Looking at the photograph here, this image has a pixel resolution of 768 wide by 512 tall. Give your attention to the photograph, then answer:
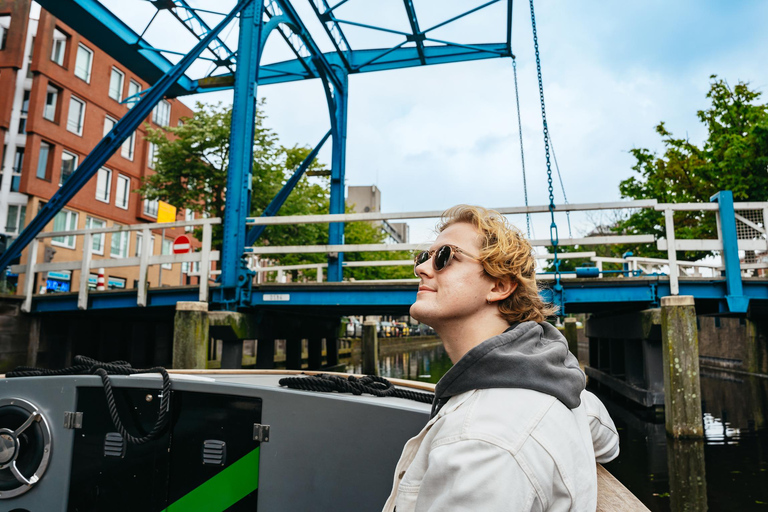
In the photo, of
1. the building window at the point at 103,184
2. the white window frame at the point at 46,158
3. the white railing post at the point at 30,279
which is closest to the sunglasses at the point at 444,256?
the white railing post at the point at 30,279

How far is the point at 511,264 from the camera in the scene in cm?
144

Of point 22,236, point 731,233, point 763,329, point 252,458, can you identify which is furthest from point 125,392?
point 763,329

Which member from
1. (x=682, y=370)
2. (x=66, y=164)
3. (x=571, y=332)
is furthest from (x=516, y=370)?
(x=66, y=164)

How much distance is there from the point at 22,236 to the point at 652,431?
10.9 meters

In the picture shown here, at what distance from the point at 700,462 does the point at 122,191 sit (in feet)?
84.8

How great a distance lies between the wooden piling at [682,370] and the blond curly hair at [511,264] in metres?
6.51

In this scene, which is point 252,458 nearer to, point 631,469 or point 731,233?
point 631,469

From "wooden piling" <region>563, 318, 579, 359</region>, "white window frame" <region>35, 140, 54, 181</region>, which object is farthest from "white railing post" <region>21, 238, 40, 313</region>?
"wooden piling" <region>563, 318, 579, 359</region>

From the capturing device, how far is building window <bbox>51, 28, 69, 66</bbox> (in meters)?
22.4

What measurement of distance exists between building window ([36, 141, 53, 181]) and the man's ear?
80.1ft

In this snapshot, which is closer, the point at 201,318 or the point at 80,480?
the point at 80,480

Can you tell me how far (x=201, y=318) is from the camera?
24.4 feet

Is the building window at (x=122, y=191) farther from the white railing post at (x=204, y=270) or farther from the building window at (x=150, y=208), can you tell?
the white railing post at (x=204, y=270)

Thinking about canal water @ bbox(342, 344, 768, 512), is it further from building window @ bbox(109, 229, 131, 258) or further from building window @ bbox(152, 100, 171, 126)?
building window @ bbox(152, 100, 171, 126)
